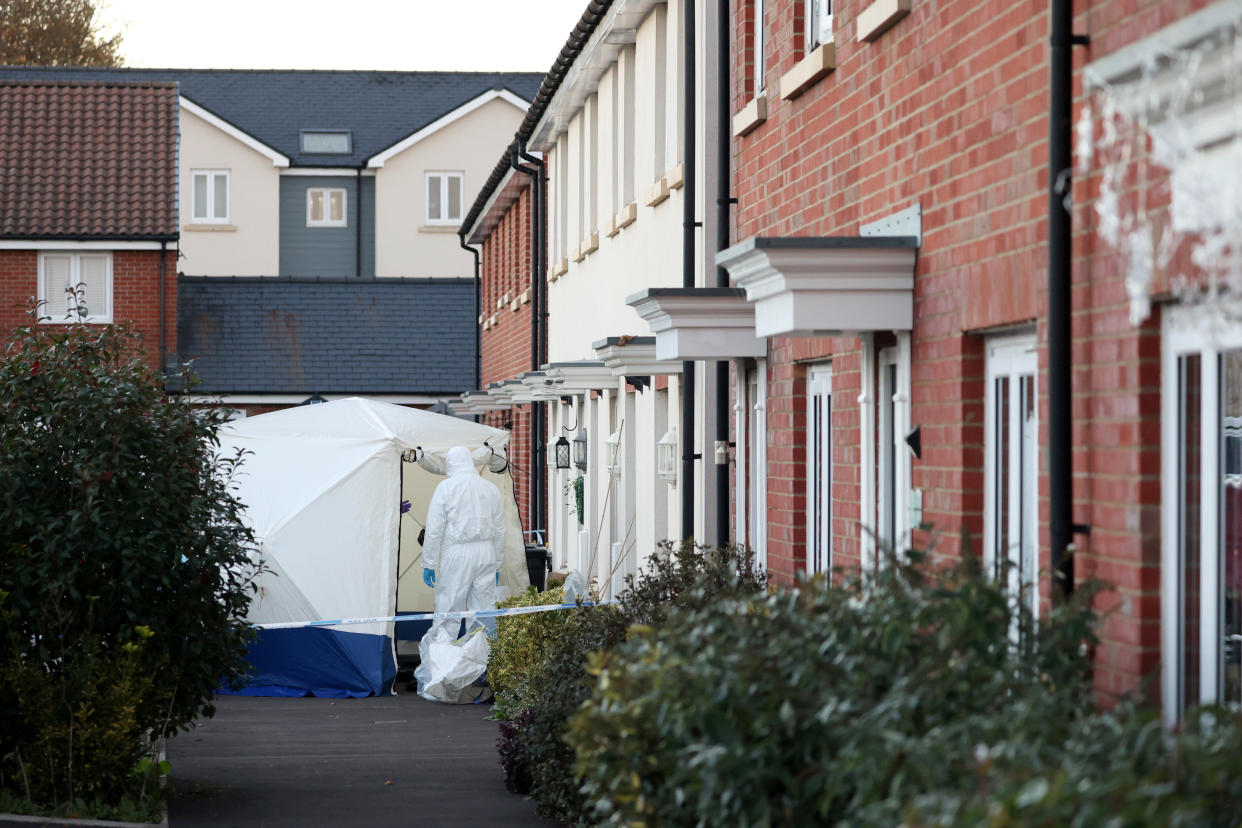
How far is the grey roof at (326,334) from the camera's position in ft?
124

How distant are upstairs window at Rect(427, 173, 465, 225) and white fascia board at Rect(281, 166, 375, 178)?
1838 mm

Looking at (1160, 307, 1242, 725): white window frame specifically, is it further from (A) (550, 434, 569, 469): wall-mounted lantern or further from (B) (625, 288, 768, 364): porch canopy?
(A) (550, 434, 569, 469): wall-mounted lantern

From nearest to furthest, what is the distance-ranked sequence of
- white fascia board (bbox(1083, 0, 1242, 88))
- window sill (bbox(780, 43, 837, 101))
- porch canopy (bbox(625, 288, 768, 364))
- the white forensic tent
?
white fascia board (bbox(1083, 0, 1242, 88)) → window sill (bbox(780, 43, 837, 101)) → porch canopy (bbox(625, 288, 768, 364)) → the white forensic tent

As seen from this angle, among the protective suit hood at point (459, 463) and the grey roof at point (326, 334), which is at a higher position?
the grey roof at point (326, 334)

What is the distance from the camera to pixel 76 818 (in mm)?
8734

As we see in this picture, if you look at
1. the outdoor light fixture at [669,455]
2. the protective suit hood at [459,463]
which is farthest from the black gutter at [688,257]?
the protective suit hood at [459,463]

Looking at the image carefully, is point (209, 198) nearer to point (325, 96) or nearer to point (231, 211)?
point (231, 211)

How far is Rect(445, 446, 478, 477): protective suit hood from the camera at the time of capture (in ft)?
56.1

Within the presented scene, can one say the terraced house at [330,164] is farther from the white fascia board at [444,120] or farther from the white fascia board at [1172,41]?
the white fascia board at [1172,41]

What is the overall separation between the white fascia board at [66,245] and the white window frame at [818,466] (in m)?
26.2

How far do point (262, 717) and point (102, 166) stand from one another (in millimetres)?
21790

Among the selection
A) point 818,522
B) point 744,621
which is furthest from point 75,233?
point 744,621

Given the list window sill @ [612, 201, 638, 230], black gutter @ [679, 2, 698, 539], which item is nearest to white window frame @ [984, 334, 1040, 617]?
black gutter @ [679, 2, 698, 539]

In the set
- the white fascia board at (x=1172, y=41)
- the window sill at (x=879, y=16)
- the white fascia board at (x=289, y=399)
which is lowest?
the white fascia board at (x=1172, y=41)
